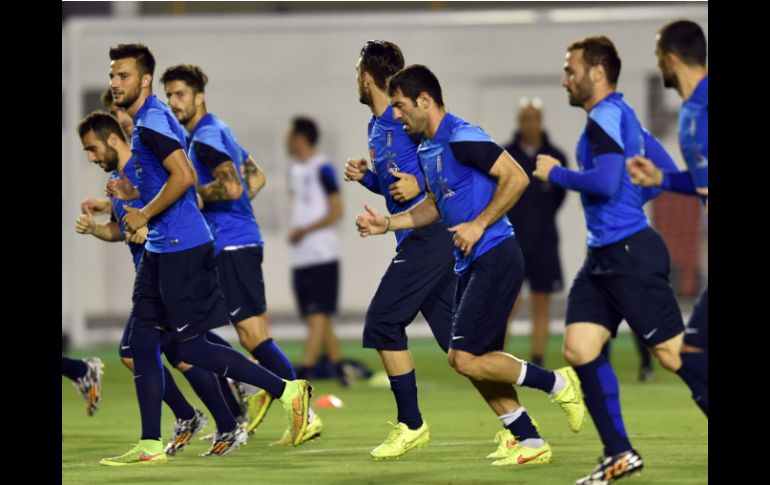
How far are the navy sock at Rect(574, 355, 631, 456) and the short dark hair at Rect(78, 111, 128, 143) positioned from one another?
2.98 m

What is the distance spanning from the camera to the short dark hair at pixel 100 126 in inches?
356

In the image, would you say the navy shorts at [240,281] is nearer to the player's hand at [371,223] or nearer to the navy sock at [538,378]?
the player's hand at [371,223]

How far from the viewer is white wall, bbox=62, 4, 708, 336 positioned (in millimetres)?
19047

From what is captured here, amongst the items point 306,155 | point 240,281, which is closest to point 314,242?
point 306,155

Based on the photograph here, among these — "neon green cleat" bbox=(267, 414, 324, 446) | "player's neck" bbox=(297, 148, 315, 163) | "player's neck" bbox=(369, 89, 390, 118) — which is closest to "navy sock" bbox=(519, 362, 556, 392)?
"neon green cleat" bbox=(267, 414, 324, 446)

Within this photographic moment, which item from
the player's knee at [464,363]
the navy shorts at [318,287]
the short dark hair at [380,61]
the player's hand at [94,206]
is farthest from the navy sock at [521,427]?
the navy shorts at [318,287]

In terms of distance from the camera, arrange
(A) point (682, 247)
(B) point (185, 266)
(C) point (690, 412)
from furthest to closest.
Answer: (A) point (682, 247) < (C) point (690, 412) < (B) point (185, 266)

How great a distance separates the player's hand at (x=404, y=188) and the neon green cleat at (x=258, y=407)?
1.70 meters

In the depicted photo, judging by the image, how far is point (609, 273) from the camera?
7668mm

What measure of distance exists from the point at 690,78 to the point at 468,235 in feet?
4.67
